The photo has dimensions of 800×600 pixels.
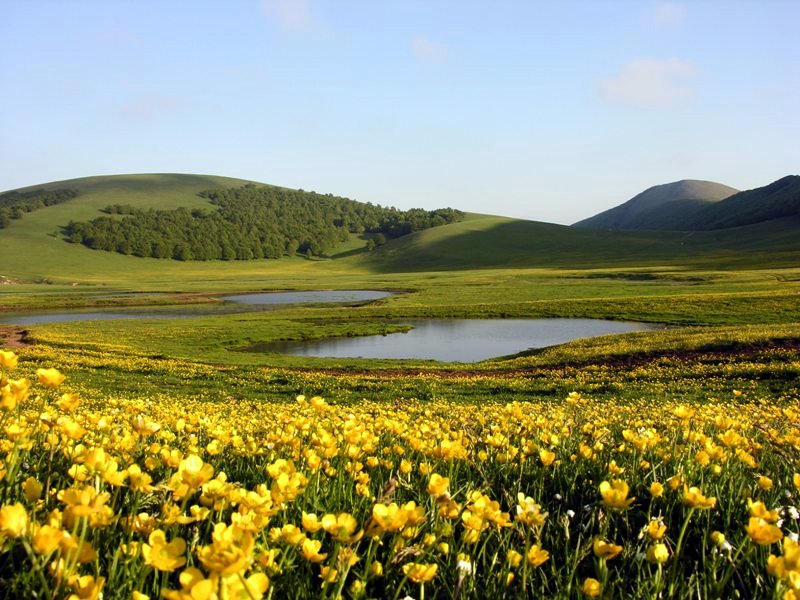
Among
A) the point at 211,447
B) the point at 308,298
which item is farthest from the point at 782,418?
the point at 308,298

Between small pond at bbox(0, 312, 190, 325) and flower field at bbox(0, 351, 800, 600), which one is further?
small pond at bbox(0, 312, 190, 325)

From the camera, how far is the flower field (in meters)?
2.07

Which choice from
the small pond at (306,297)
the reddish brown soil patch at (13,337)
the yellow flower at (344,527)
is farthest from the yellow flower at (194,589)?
the small pond at (306,297)

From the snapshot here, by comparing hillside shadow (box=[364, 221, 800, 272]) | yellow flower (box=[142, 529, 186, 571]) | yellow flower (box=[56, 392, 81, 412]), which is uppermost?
hillside shadow (box=[364, 221, 800, 272])

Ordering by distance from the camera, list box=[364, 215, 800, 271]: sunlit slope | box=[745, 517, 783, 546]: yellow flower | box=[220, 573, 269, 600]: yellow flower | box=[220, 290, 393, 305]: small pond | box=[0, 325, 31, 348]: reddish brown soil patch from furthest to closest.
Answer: box=[364, 215, 800, 271]: sunlit slope, box=[220, 290, 393, 305]: small pond, box=[0, 325, 31, 348]: reddish brown soil patch, box=[745, 517, 783, 546]: yellow flower, box=[220, 573, 269, 600]: yellow flower

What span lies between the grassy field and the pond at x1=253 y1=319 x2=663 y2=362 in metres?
3.17

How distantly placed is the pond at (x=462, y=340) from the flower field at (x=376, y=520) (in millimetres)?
34444

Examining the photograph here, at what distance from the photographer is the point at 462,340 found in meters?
47.0

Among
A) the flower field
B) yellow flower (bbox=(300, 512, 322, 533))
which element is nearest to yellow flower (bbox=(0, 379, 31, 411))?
the flower field

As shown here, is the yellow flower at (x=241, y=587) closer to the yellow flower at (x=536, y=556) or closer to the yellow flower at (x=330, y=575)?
the yellow flower at (x=330, y=575)

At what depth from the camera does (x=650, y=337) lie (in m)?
36.5

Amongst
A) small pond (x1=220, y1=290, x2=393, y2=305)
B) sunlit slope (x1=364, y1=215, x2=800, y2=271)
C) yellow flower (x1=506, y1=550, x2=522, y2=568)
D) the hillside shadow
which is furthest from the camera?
sunlit slope (x1=364, y1=215, x2=800, y2=271)

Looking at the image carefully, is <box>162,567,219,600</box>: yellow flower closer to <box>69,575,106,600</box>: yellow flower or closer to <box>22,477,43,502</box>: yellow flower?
<box>69,575,106,600</box>: yellow flower

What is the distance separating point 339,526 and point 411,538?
2.53ft
